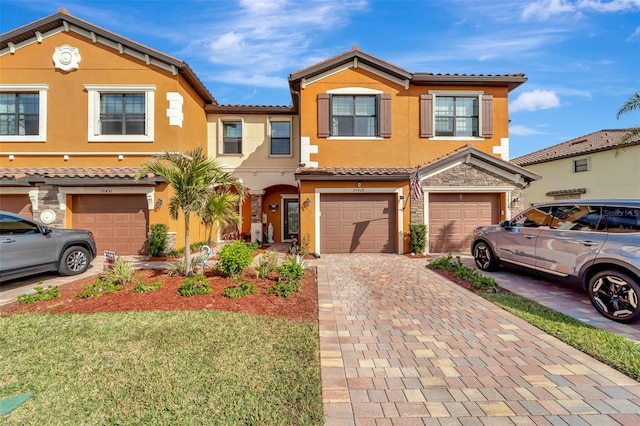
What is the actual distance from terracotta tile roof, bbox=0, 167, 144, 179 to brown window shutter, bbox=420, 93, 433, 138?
11102mm

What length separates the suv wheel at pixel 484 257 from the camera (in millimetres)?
8117

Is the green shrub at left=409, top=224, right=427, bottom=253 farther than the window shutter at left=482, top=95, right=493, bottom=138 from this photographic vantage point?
No

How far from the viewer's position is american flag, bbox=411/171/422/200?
34.1 ft

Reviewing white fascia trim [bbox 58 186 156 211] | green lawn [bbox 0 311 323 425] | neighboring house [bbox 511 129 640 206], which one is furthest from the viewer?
neighboring house [bbox 511 129 640 206]

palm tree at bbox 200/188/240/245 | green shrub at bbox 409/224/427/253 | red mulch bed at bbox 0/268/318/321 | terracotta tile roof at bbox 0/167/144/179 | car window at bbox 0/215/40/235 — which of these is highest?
terracotta tile roof at bbox 0/167/144/179

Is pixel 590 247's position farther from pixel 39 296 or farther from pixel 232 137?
pixel 232 137

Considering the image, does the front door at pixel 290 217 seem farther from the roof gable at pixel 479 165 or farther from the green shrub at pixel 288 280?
the green shrub at pixel 288 280

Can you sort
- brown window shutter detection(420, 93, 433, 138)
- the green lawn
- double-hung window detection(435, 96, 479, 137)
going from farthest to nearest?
1. double-hung window detection(435, 96, 479, 137)
2. brown window shutter detection(420, 93, 433, 138)
3. the green lawn

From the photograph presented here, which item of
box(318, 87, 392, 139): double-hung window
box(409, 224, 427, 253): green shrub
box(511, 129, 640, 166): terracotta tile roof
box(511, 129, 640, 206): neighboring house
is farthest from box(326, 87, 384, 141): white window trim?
box(511, 129, 640, 166): terracotta tile roof

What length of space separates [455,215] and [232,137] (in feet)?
35.5

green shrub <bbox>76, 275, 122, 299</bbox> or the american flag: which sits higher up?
the american flag

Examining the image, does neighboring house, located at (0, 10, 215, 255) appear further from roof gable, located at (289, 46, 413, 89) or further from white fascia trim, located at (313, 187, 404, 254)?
white fascia trim, located at (313, 187, 404, 254)

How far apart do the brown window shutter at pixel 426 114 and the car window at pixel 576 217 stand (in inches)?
255

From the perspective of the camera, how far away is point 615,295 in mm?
4902
